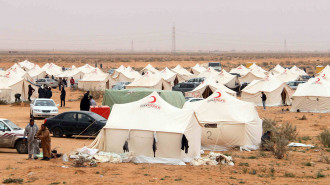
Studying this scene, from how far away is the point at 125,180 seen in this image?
15.4 meters

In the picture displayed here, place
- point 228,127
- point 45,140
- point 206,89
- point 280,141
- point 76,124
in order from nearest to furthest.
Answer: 1. point 45,140
2. point 280,141
3. point 228,127
4. point 76,124
5. point 206,89

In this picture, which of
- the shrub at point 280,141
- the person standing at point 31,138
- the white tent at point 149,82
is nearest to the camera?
the person standing at point 31,138

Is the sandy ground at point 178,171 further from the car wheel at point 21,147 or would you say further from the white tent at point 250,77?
the white tent at point 250,77

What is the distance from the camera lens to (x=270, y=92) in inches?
1598

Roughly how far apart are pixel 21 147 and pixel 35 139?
1.94 meters

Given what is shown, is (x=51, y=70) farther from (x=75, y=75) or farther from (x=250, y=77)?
(x=250, y=77)

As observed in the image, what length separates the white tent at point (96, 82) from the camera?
5109cm

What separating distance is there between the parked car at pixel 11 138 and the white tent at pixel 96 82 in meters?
30.8

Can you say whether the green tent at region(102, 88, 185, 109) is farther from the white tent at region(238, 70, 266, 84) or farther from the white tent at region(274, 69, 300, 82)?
the white tent at region(238, 70, 266, 84)

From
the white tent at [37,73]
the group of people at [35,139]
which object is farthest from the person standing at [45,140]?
the white tent at [37,73]

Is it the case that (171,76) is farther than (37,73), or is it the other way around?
(37,73)

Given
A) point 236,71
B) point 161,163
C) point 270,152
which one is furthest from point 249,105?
point 236,71

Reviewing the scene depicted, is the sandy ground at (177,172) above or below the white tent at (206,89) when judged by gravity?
below

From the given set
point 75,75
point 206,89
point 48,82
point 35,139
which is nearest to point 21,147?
point 35,139
